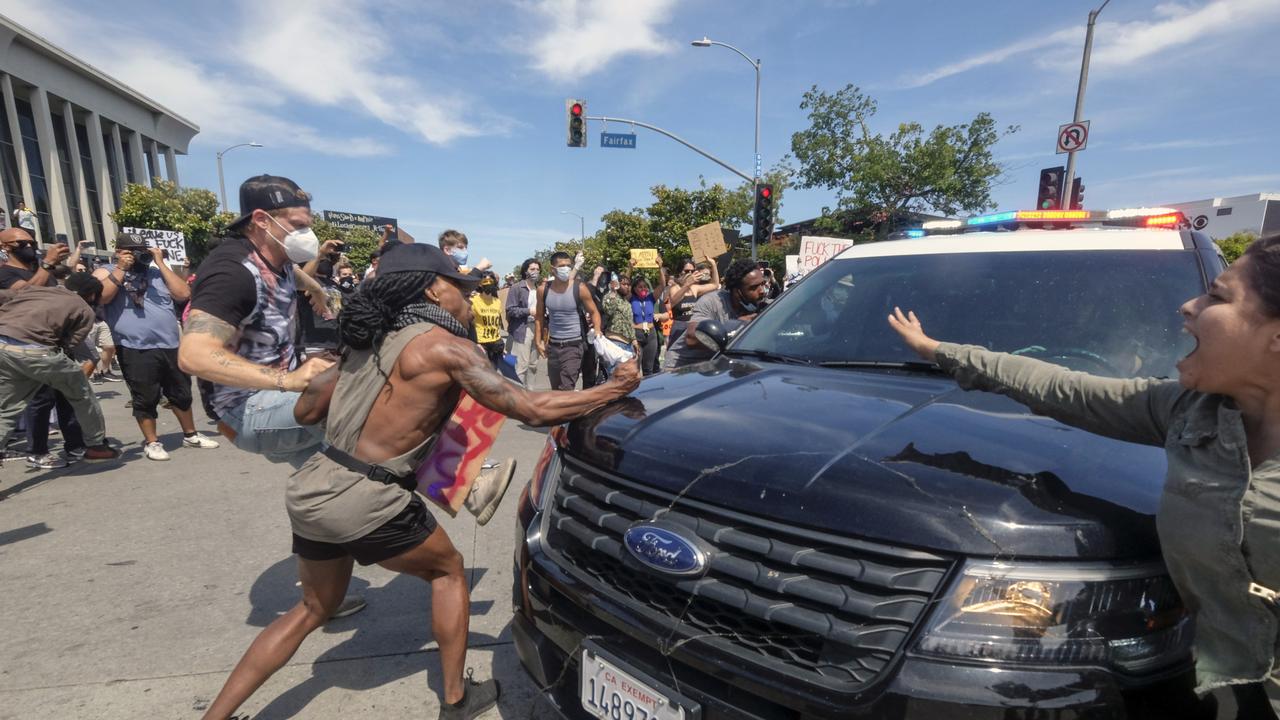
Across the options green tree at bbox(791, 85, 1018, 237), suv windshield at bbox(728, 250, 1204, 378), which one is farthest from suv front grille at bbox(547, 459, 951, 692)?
green tree at bbox(791, 85, 1018, 237)

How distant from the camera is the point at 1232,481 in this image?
123 cm

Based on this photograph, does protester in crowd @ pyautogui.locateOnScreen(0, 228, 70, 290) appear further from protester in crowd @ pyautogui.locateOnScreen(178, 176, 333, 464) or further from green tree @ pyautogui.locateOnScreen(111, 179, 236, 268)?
green tree @ pyautogui.locateOnScreen(111, 179, 236, 268)

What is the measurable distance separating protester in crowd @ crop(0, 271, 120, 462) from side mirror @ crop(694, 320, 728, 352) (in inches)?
204

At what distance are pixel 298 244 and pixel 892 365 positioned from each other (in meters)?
2.70

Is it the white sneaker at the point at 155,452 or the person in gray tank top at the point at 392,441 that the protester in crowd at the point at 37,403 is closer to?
the white sneaker at the point at 155,452

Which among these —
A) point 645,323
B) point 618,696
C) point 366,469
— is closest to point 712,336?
point 366,469

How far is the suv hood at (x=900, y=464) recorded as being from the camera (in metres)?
1.33

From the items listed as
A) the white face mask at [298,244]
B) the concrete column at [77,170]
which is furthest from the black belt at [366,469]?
the concrete column at [77,170]

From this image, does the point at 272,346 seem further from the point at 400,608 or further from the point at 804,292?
the point at 804,292

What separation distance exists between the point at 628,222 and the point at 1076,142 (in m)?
30.4

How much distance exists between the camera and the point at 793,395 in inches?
82.3

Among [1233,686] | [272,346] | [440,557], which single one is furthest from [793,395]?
[272,346]

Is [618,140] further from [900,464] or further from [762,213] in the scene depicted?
[900,464]

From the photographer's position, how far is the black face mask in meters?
5.46
